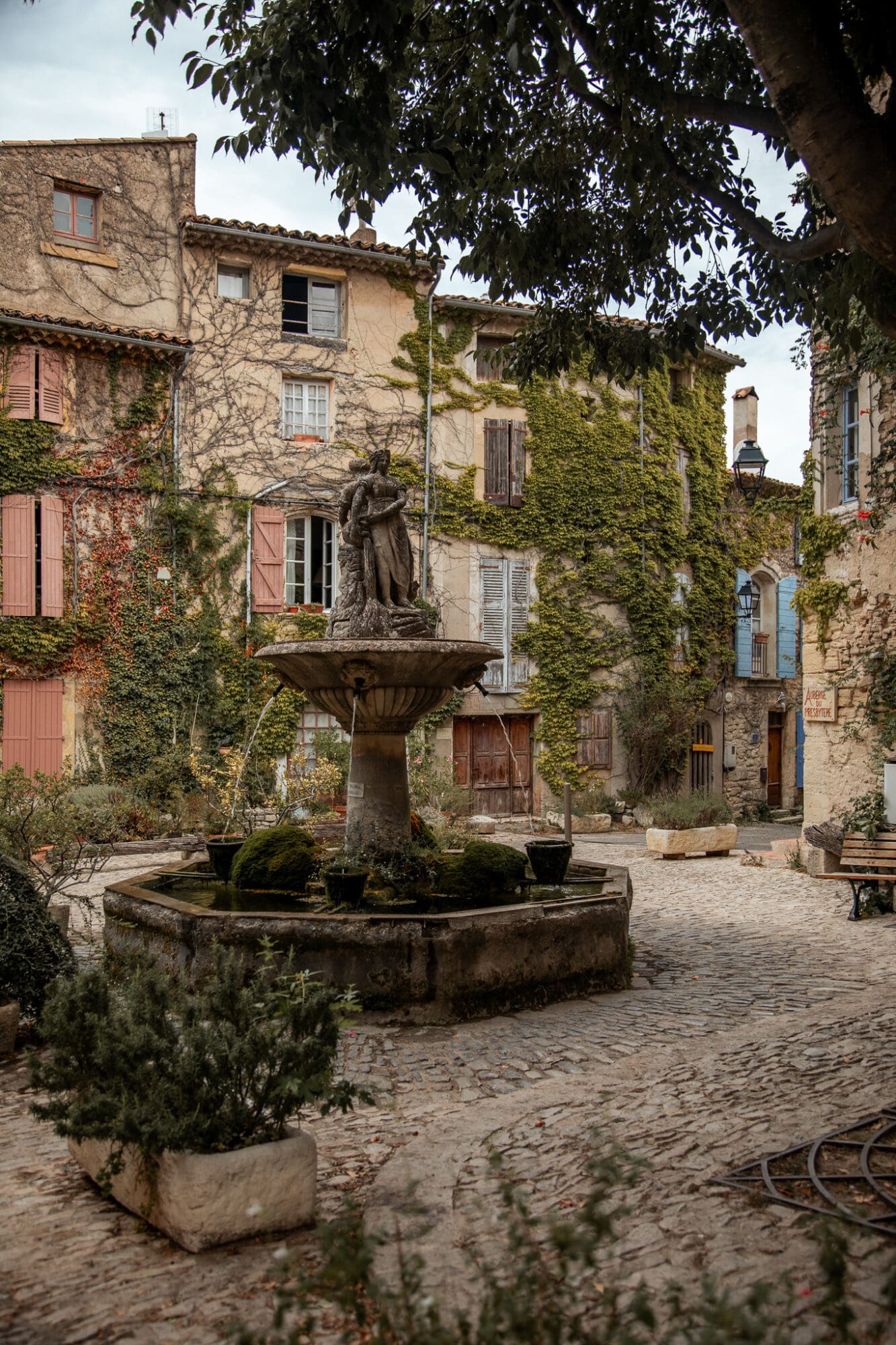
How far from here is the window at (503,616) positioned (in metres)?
19.5

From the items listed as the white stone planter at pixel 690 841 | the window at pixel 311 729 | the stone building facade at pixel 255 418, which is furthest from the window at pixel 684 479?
the white stone planter at pixel 690 841

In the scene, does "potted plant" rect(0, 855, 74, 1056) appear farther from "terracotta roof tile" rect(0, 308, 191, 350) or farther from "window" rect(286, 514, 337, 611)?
"window" rect(286, 514, 337, 611)

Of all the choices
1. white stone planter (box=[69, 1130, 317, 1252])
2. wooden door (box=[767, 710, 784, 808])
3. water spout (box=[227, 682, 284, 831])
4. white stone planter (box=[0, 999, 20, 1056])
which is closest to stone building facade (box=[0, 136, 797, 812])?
water spout (box=[227, 682, 284, 831])

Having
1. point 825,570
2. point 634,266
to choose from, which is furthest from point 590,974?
point 825,570

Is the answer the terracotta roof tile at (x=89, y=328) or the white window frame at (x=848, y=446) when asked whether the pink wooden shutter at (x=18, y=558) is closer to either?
the terracotta roof tile at (x=89, y=328)

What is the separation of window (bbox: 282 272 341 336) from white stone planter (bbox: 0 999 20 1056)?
1522cm

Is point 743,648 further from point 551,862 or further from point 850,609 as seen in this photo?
point 551,862

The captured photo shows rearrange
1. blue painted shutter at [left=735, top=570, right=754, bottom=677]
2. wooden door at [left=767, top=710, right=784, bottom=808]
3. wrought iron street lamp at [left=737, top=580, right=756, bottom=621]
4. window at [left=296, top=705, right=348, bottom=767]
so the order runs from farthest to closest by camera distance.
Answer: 1. wooden door at [left=767, top=710, right=784, bottom=808]
2. blue painted shutter at [left=735, top=570, right=754, bottom=677]
3. wrought iron street lamp at [left=737, top=580, right=756, bottom=621]
4. window at [left=296, top=705, right=348, bottom=767]

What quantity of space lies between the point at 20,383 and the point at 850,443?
12.0 metres

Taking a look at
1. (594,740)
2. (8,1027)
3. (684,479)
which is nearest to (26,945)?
(8,1027)

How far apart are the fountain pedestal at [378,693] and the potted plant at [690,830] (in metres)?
6.97

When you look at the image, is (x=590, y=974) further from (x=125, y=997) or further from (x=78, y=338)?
(x=78, y=338)

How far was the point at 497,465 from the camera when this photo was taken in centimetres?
1978

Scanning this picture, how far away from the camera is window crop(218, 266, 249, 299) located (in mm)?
17859
